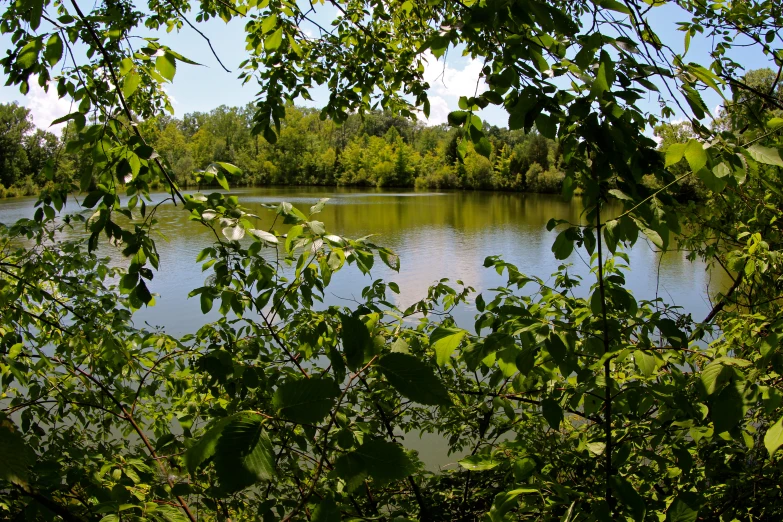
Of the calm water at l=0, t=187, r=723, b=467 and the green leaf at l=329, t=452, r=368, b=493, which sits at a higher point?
the green leaf at l=329, t=452, r=368, b=493

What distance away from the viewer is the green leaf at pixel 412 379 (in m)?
0.55

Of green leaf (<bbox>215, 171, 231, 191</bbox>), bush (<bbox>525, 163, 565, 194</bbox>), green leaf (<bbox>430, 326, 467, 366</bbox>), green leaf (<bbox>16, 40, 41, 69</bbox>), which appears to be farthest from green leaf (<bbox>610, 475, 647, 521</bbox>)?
bush (<bbox>525, 163, 565, 194</bbox>)

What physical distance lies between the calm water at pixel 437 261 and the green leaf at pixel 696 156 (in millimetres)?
1049

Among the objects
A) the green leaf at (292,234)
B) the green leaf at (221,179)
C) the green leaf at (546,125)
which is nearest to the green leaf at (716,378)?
the green leaf at (546,125)

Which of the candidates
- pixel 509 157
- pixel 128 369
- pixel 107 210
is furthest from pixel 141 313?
pixel 509 157

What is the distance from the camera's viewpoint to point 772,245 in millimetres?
3043

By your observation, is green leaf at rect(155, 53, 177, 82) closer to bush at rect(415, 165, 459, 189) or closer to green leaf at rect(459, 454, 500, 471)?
green leaf at rect(459, 454, 500, 471)

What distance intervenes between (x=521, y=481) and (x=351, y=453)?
2.49 feet

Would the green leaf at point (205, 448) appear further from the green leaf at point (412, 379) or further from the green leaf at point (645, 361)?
the green leaf at point (645, 361)

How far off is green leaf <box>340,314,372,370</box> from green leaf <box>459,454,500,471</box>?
0.65 m

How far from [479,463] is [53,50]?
122cm

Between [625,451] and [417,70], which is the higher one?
[417,70]

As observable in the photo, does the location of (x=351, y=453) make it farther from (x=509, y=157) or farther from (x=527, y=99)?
(x=509, y=157)

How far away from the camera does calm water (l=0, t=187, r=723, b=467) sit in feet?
26.7
